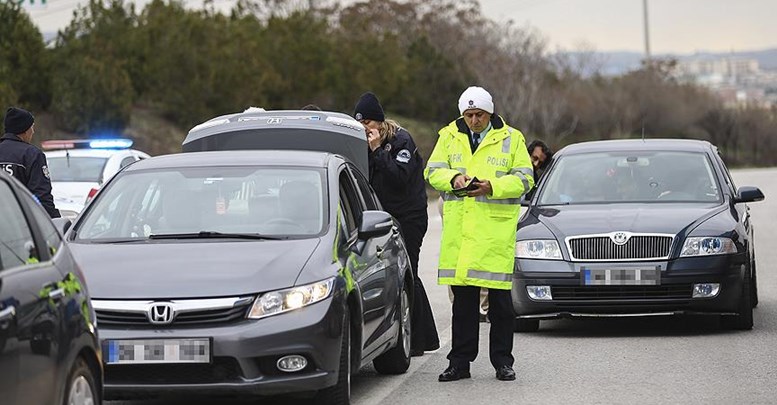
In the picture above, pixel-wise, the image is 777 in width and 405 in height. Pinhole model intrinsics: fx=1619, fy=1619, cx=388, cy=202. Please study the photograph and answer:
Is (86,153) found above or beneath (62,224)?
beneath

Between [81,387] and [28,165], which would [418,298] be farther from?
[81,387]

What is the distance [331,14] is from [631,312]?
80609 mm

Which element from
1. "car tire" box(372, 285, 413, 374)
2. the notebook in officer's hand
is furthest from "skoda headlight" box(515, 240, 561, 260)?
the notebook in officer's hand

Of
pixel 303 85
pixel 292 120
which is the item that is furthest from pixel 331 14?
pixel 292 120

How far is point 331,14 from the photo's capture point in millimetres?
91812

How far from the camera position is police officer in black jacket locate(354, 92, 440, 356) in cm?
1123

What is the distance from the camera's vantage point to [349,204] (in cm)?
970

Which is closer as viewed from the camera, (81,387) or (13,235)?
(13,235)

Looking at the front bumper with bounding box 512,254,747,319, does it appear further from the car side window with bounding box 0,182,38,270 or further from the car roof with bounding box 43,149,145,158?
the car roof with bounding box 43,149,145,158

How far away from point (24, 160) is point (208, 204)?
161 inches

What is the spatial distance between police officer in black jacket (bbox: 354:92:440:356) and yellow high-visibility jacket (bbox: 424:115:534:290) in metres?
1.00

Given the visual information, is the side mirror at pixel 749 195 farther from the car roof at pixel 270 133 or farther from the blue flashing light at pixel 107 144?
the blue flashing light at pixel 107 144

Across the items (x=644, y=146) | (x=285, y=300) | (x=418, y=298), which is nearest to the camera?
(x=285, y=300)

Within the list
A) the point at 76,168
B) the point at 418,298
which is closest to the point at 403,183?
the point at 418,298
